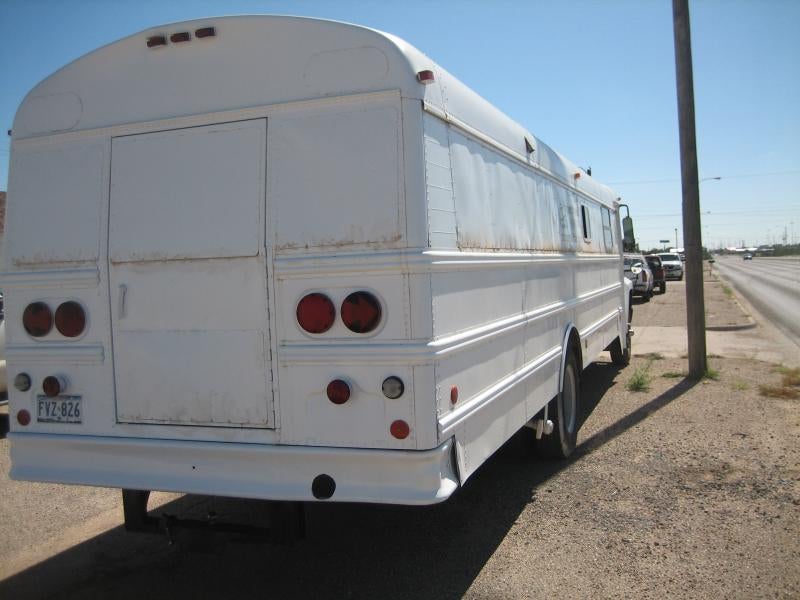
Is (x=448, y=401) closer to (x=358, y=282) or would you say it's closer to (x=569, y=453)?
(x=358, y=282)

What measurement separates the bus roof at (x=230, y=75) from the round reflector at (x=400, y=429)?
157 cm

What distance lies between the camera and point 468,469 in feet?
12.4

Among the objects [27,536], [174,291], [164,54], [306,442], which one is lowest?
[27,536]

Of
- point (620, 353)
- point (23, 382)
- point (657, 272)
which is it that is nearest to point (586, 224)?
point (620, 353)

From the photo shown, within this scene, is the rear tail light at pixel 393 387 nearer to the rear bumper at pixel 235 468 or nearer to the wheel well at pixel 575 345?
the rear bumper at pixel 235 468

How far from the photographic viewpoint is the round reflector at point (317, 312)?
347 centimetres

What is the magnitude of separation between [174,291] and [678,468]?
14.2 ft

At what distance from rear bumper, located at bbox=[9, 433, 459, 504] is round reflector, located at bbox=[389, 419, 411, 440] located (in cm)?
8

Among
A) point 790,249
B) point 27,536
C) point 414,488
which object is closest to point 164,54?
point 414,488

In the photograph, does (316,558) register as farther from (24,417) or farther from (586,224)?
(586,224)

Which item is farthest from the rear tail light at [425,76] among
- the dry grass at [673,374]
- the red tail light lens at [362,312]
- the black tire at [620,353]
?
the black tire at [620,353]

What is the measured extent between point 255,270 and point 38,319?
1378 millimetres

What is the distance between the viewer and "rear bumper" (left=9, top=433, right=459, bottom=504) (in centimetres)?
342

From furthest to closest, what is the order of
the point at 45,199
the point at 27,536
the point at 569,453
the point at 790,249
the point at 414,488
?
1. the point at 790,249
2. the point at 569,453
3. the point at 27,536
4. the point at 45,199
5. the point at 414,488
